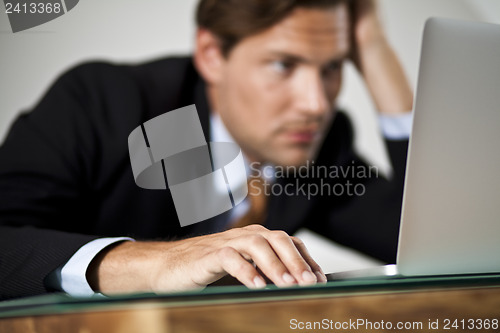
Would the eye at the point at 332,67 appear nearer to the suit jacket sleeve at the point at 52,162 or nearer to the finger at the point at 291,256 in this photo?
the suit jacket sleeve at the point at 52,162

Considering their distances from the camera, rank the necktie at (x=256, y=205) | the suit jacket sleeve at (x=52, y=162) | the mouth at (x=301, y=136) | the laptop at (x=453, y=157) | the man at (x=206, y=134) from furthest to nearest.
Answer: the mouth at (x=301, y=136) → the necktie at (x=256, y=205) → the suit jacket sleeve at (x=52, y=162) → the man at (x=206, y=134) → the laptop at (x=453, y=157)

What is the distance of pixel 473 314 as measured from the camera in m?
0.41

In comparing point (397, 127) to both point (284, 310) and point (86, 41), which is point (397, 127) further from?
point (284, 310)

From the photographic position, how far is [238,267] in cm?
43

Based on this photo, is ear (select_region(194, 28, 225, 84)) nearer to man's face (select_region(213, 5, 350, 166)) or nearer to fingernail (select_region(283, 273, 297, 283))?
man's face (select_region(213, 5, 350, 166))

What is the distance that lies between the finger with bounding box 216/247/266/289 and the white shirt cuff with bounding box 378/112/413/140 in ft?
3.84

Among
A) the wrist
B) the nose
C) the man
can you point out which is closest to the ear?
the man

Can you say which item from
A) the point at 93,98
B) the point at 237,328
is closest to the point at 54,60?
the point at 93,98

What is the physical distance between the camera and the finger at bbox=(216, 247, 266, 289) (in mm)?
419

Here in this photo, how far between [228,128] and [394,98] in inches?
21.3

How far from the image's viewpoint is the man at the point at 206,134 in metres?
0.64

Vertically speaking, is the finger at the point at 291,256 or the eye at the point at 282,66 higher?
the eye at the point at 282,66

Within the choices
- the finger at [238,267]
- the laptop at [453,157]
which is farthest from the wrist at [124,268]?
the laptop at [453,157]

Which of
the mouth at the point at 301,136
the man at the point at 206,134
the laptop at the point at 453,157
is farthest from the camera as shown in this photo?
the mouth at the point at 301,136
